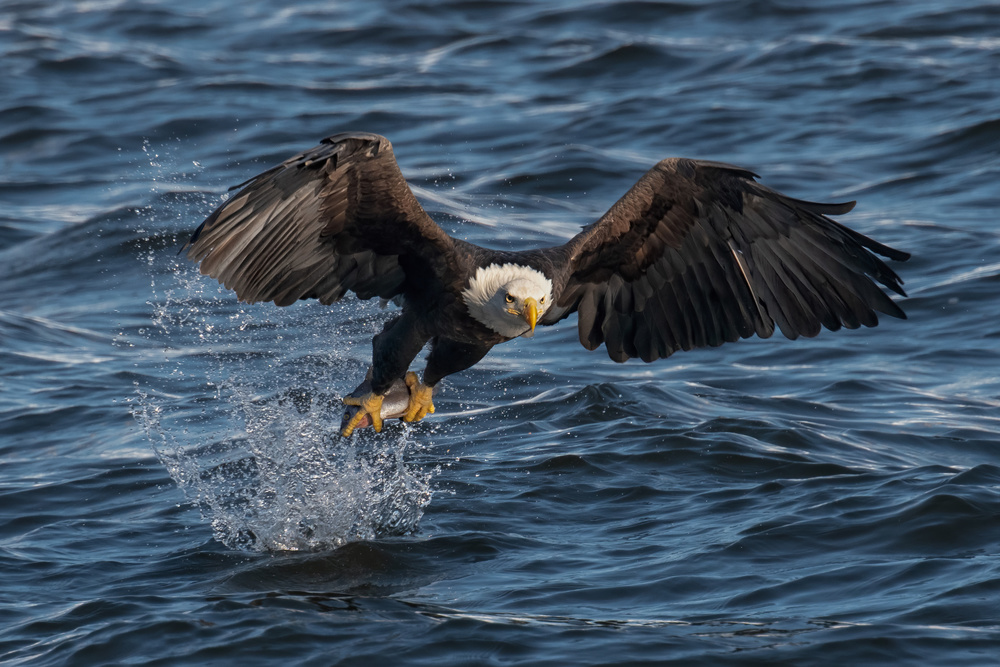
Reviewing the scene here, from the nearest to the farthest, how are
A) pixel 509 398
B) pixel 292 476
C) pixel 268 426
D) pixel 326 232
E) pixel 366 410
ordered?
1. pixel 326 232
2. pixel 366 410
3. pixel 292 476
4. pixel 268 426
5. pixel 509 398

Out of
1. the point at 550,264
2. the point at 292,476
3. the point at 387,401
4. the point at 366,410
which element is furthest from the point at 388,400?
the point at 550,264

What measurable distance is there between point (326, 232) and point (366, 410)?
39.5 inches

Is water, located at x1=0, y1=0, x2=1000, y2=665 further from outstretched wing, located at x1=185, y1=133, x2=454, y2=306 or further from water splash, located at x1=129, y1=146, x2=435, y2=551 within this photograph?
outstretched wing, located at x1=185, y1=133, x2=454, y2=306

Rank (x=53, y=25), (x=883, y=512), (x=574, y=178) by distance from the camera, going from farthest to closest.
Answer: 1. (x=53, y=25)
2. (x=574, y=178)
3. (x=883, y=512)

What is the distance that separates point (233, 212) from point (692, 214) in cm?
206

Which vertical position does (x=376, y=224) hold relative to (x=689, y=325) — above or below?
above

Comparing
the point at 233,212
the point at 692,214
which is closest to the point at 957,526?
the point at 692,214

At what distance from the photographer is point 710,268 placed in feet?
21.1

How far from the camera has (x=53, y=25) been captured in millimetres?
16875

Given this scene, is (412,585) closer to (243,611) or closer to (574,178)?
(243,611)

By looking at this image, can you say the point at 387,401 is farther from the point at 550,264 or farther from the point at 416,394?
the point at 550,264

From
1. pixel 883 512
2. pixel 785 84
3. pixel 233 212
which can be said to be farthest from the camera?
pixel 785 84

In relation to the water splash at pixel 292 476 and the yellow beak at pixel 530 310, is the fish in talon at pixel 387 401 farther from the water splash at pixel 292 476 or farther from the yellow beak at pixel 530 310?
the yellow beak at pixel 530 310

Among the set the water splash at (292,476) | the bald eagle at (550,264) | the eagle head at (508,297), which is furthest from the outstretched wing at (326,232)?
the water splash at (292,476)
